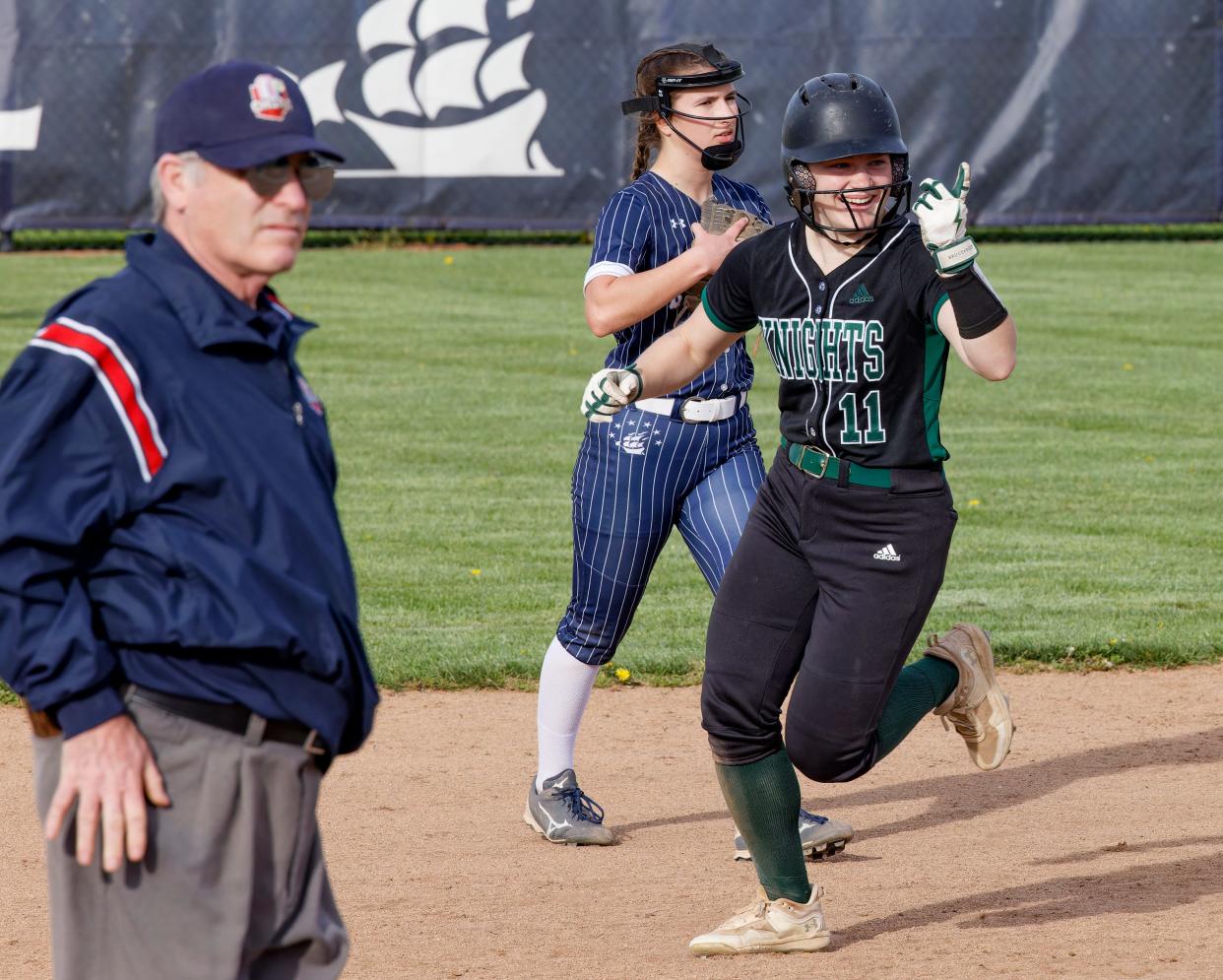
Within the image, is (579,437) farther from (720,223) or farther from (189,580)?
(189,580)

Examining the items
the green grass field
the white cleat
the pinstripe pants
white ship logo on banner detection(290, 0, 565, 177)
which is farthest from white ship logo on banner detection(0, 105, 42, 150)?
the white cleat

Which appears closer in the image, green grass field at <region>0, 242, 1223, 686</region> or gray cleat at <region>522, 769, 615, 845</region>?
gray cleat at <region>522, 769, 615, 845</region>

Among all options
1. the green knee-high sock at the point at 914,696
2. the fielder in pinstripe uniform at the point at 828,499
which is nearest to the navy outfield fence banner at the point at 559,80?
the green knee-high sock at the point at 914,696

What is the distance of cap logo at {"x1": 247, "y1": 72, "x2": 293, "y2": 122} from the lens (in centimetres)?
283

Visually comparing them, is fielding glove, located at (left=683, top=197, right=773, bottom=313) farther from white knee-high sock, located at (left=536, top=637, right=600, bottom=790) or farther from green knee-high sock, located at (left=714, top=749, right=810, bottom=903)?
green knee-high sock, located at (left=714, top=749, right=810, bottom=903)

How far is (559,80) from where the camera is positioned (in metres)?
17.5

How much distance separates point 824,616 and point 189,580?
6.48 ft

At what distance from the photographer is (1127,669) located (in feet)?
24.2

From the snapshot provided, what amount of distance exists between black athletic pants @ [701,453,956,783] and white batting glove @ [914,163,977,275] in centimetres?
56

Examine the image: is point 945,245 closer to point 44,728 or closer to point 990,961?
point 990,961

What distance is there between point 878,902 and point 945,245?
70.9 inches

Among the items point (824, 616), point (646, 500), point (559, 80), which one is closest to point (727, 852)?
point (646, 500)

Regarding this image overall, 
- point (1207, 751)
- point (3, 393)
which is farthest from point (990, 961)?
point (3, 393)

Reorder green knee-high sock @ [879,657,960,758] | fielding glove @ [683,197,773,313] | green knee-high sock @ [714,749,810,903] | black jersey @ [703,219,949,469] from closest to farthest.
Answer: black jersey @ [703,219,949,469] < green knee-high sock @ [714,749,810,903] < green knee-high sock @ [879,657,960,758] < fielding glove @ [683,197,773,313]
